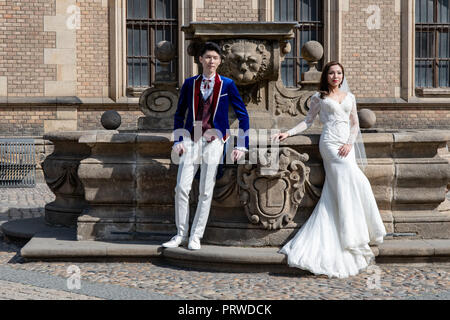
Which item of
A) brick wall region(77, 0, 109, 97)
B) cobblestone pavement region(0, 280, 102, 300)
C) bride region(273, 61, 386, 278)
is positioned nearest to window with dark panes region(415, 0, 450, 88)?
brick wall region(77, 0, 109, 97)

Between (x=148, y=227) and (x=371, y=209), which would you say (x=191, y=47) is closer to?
(x=148, y=227)

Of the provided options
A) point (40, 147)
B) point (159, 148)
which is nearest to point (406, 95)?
point (40, 147)

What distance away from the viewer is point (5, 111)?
1534 centimetres

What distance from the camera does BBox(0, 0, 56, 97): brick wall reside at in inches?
601

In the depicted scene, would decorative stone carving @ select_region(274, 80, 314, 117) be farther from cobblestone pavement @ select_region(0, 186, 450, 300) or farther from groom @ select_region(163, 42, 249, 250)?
cobblestone pavement @ select_region(0, 186, 450, 300)

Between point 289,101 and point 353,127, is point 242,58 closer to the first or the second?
point 289,101

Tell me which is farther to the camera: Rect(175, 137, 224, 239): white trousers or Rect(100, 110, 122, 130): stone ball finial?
Rect(100, 110, 122, 130): stone ball finial

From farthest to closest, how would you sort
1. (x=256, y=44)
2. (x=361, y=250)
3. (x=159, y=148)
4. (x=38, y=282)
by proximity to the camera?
1. (x=256, y=44)
2. (x=159, y=148)
3. (x=361, y=250)
4. (x=38, y=282)

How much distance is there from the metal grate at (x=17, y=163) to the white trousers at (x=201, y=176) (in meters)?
9.10

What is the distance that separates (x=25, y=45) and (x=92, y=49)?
4.82 feet

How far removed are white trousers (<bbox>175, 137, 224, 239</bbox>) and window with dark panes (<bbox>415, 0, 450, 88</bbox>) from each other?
13.0m

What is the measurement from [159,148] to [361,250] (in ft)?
6.42

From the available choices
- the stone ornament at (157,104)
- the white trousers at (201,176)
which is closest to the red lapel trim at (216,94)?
the white trousers at (201,176)

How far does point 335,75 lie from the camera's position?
561 cm
